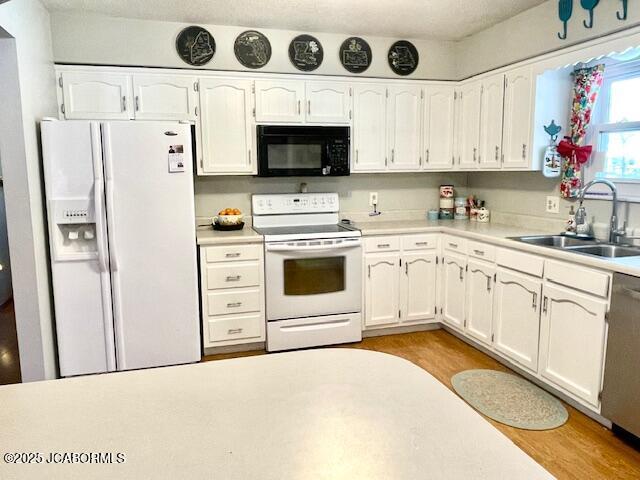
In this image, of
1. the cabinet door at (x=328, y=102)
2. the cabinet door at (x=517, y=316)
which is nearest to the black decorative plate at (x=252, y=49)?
the cabinet door at (x=328, y=102)

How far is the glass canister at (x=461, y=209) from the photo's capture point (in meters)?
4.18

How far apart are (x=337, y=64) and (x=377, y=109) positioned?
0.49 metres

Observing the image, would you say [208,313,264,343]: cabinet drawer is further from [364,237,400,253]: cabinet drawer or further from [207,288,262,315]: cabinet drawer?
[364,237,400,253]: cabinet drawer

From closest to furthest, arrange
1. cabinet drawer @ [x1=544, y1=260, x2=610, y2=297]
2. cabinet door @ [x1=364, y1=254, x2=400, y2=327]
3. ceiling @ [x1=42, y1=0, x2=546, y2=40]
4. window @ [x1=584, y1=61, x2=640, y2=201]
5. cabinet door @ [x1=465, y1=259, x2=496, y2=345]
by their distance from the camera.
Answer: cabinet drawer @ [x1=544, y1=260, x2=610, y2=297]
window @ [x1=584, y1=61, x2=640, y2=201]
ceiling @ [x1=42, y1=0, x2=546, y2=40]
cabinet door @ [x1=465, y1=259, x2=496, y2=345]
cabinet door @ [x1=364, y1=254, x2=400, y2=327]

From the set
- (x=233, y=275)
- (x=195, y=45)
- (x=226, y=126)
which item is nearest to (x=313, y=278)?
(x=233, y=275)

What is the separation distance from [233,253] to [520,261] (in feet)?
6.32

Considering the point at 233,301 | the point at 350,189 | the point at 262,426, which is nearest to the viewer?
the point at 262,426

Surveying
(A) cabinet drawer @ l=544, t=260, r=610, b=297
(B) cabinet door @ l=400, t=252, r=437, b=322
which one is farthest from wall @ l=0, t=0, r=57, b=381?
(A) cabinet drawer @ l=544, t=260, r=610, b=297

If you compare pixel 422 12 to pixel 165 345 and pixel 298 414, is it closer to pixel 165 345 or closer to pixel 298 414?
pixel 165 345

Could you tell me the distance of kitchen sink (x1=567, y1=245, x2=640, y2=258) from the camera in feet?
8.64

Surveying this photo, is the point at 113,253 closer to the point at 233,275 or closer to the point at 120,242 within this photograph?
the point at 120,242

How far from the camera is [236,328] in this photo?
336 cm

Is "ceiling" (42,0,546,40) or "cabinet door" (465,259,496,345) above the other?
"ceiling" (42,0,546,40)

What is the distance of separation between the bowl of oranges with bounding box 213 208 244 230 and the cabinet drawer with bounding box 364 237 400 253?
3.34ft
